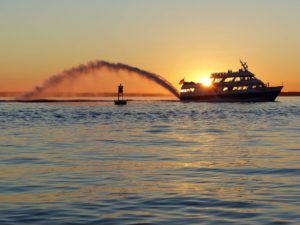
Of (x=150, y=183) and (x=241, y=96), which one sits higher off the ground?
(x=241, y=96)

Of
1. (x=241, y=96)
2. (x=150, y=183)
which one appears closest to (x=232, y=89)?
(x=241, y=96)

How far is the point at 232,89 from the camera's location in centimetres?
13438

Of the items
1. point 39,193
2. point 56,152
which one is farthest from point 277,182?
point 56,152

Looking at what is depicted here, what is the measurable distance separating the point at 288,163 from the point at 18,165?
33.1 ft

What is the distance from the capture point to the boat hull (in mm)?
133625

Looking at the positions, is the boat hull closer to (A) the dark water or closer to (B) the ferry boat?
(B) the ferry boat

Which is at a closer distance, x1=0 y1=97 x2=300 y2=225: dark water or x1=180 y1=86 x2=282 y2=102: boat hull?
x1=0 y1=97 x2=300 y2=225: dark water

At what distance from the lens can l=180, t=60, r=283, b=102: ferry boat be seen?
133m

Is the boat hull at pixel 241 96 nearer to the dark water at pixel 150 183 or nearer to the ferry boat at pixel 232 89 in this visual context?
the ferry boat at pixel 232 89

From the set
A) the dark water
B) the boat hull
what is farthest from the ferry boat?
the dark water

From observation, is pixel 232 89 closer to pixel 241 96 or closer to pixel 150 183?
pixel 241 96

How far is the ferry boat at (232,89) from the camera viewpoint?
435ft

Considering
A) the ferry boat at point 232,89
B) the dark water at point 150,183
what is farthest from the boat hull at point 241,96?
the dark water at point 150,183

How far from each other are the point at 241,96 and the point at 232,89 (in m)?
2.65
